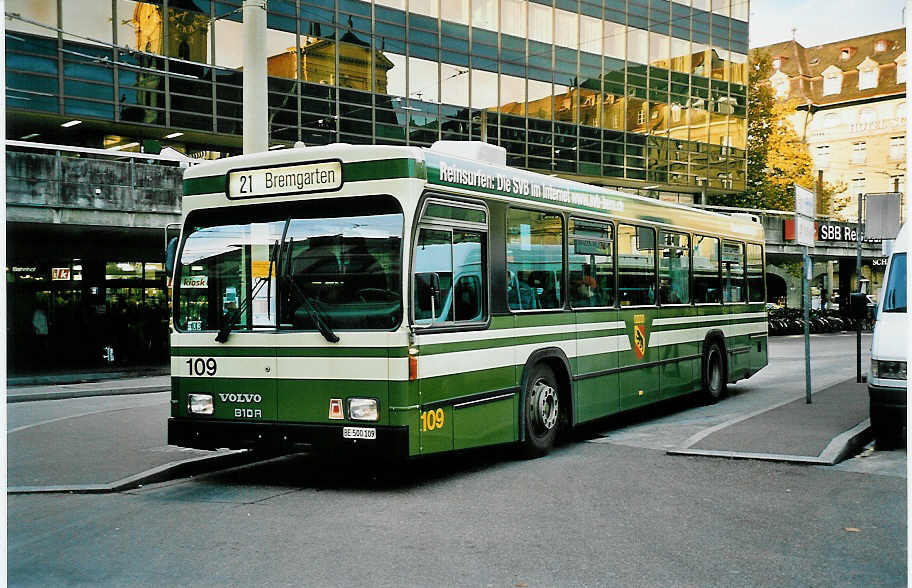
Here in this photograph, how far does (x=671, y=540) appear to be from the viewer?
6551mm

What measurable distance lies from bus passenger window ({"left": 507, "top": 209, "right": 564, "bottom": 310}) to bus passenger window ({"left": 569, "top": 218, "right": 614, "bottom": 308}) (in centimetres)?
30

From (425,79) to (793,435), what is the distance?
26460 millimetres

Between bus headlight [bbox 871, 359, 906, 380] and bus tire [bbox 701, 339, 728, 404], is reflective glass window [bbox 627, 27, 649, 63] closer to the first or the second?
bus tire [bbox 701, 339, 728, 404]

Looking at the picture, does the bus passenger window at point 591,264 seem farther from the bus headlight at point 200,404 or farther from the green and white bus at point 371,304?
the bus headlight at point 200,404

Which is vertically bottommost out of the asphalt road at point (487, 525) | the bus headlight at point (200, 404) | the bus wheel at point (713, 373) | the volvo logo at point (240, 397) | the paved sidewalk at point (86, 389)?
the paved sidewalk at point (86, 389)

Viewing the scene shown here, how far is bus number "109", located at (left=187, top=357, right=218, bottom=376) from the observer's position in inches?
344

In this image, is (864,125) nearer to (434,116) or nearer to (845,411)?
(434,116)

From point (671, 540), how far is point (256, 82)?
788 cm

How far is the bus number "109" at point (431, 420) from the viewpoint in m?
8.20

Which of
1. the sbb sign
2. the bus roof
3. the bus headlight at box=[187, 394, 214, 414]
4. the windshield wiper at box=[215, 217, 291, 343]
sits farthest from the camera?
the sbb sign

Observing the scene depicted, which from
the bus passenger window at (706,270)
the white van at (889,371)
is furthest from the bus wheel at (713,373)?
the white van at (889,371)

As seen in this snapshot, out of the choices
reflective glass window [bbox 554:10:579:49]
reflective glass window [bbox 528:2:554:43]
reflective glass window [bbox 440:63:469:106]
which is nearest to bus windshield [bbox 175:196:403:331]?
reflective glass window [bbox 440:63:469:106]

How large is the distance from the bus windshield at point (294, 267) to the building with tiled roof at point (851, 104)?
20445mm

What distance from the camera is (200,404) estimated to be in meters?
8.78
